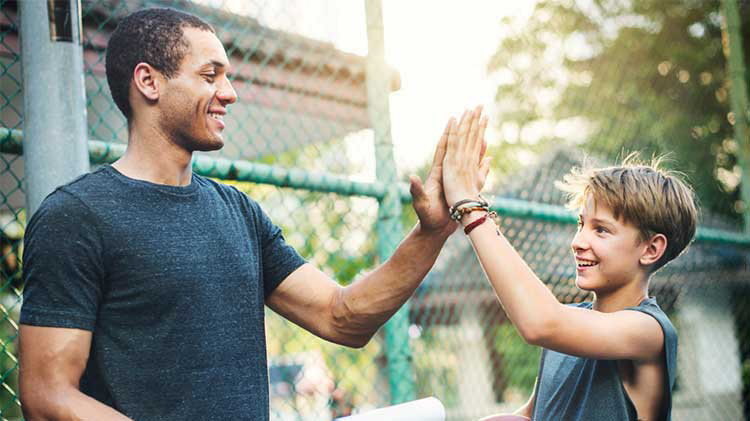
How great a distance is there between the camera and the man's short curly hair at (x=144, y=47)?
6.23ft

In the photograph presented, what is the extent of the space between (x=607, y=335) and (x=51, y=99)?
1.50 metres

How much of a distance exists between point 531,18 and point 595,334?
369cm

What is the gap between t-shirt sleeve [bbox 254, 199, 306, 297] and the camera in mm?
2090

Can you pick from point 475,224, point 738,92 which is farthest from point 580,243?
point 738,92

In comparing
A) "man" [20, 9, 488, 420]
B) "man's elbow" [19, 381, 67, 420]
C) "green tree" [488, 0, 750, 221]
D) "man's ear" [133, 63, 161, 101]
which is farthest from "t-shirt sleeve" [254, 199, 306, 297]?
"green tree" [488, 0, 750, 221]

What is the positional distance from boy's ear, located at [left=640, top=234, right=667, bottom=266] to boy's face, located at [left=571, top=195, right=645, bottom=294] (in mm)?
16

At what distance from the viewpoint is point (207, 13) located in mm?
3391

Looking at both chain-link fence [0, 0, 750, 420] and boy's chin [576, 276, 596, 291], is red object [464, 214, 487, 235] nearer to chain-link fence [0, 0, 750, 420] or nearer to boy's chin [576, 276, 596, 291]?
boy's chin [576, 276, 596, 291]

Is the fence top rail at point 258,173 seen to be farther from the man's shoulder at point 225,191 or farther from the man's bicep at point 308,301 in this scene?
the man's bicep at point 308,301

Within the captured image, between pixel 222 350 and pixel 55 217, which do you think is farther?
pixel 222 350

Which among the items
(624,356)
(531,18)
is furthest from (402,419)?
(531,18)

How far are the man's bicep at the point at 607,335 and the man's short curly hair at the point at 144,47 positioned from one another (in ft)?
3.82

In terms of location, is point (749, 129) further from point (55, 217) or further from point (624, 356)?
point (55, 217)

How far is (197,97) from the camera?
1921 mm
